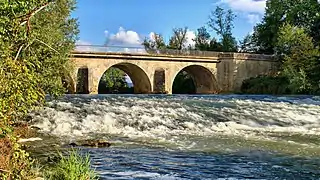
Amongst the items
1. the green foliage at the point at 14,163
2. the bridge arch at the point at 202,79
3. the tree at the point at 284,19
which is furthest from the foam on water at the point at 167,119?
the tree at the point at 284,19

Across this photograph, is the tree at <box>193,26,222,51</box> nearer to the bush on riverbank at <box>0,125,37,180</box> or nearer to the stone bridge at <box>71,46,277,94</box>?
the stone bridge at <box>71,46,277,94</box>

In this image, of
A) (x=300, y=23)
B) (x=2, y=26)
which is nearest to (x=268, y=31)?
(x=300, y=23)

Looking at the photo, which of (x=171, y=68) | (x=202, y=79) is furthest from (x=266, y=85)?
(x=202, y=79)

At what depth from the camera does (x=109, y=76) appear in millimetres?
58156

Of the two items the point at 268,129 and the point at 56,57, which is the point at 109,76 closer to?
the point at 268,129

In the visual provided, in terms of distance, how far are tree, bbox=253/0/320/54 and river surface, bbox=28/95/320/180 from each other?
35.0 metres

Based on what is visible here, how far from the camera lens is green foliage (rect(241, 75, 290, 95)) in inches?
1628

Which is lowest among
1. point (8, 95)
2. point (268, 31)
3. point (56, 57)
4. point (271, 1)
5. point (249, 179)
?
point (249, 179)

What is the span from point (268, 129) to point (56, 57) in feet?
27.8

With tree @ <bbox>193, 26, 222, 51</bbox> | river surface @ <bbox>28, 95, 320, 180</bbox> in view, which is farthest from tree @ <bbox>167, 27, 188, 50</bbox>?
river surface @ <bbox>28, 95, 320, 180</bbox>

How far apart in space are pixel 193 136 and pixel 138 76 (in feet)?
109

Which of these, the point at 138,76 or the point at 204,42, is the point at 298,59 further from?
the point at 204,42

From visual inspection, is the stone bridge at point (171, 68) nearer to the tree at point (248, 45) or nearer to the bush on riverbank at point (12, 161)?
the tree at point (248, 45)

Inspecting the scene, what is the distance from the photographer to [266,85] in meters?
43.6
